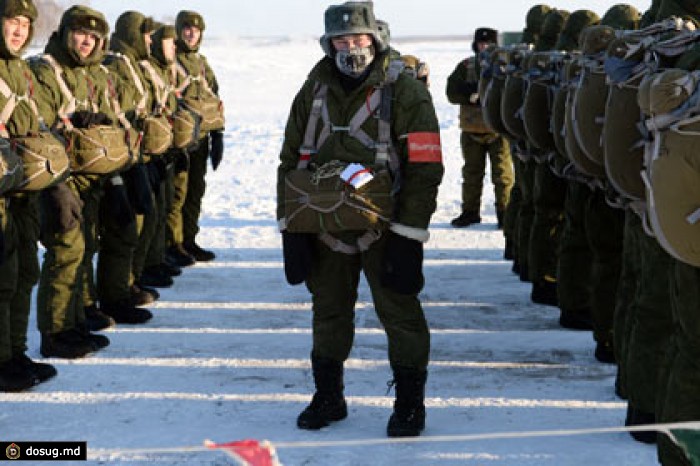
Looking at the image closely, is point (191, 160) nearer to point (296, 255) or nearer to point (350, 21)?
point (296, 255)

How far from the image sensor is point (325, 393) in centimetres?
579

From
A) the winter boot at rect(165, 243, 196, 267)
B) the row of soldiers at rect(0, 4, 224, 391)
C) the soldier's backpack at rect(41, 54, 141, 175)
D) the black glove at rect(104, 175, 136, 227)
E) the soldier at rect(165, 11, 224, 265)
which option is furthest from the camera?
the winter boot at rect(165, 243, 196, 267)

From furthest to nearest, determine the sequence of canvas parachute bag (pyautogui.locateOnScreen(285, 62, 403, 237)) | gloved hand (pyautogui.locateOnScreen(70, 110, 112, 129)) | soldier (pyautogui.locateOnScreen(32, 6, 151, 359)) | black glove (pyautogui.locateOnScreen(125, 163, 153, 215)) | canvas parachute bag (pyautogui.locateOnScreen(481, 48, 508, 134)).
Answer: canvas parachute bag (pyautogui.locateOnScreen(481, 48, 508, 134)) < black glove (pyautogui.locateOnScreen(125, 163, 153, 215)) < gloved hand (pyautogui.locateOnScreen(70, 110, 112, 129)) < soldier (pyautogui.locateOnScreen(32, 6, 151, 359)) < canvas parachute bag (pyautogui.locateOnScreen(285, 62, 403, 237))

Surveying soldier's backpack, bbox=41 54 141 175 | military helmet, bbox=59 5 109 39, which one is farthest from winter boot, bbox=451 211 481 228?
military helmet, bbox=59 5 109 39

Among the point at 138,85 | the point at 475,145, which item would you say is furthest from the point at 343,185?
the point at 475,145

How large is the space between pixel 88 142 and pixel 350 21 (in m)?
2.52

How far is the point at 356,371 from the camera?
6.92 meters

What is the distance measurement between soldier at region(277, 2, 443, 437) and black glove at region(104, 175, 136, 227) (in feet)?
8.50

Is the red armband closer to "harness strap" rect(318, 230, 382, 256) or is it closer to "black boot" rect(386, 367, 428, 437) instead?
"harness strap" rect(318, 230, 382, 256)

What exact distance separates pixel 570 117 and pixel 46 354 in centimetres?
362

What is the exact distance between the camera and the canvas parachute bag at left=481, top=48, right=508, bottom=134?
9734 mm

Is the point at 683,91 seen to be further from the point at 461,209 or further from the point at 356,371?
the point at 461,209

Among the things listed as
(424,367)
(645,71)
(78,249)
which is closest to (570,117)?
(645,71)

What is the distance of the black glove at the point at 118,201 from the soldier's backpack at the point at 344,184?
9.02ft
